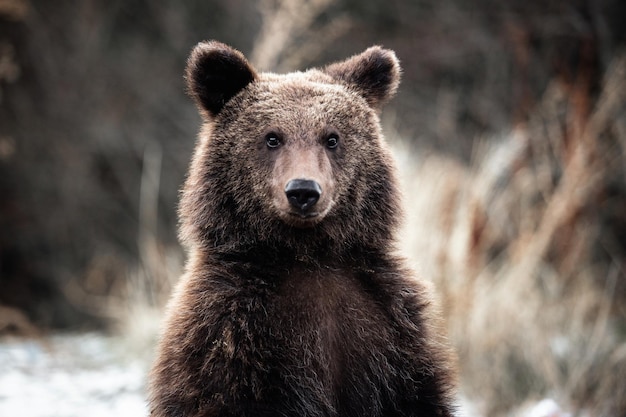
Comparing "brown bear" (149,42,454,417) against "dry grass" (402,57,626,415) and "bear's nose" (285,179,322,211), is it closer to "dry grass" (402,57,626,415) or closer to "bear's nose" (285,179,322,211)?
"bear's nose" (285,179,322,211)

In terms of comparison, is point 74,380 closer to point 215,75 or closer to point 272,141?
point 215,75

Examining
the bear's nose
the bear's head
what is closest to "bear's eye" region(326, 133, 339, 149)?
the bear's head

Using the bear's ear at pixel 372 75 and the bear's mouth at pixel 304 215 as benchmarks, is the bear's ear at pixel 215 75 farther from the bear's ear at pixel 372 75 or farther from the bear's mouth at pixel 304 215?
the bear's mouth at pixel 304 215

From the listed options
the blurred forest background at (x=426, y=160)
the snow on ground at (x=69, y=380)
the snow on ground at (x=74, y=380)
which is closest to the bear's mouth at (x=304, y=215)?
the snow on ground at (x=74, y=380)

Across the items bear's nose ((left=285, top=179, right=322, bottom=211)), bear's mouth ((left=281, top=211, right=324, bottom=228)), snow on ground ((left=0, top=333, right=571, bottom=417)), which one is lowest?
snow on ground ((left=0, top=333, right=571, bottom=417))

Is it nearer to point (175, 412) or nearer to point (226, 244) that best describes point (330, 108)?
point (226, 244)

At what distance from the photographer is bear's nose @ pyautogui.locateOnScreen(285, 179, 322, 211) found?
304 centimetres

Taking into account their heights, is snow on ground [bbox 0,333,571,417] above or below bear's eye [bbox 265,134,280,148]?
below

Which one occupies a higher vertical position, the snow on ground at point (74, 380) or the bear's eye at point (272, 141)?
the bear's eye at point (272, 141)

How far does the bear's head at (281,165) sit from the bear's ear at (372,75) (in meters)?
0.09

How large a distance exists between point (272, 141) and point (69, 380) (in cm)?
394

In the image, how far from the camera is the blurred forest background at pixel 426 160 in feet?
20.7

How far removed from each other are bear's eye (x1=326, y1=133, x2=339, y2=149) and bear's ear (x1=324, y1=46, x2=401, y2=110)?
0.41 metres

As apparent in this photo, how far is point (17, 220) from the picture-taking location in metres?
12.4
